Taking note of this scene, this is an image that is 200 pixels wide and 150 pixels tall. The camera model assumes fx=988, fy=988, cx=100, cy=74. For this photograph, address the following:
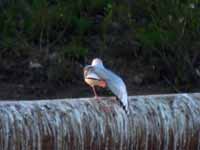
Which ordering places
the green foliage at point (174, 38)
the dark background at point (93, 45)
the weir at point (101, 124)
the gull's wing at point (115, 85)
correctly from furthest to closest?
the green foliage at point (174, 38)
the dark background at point (93, 45)
the gull's wing at point (115, 85)
the weir at point (101, 124)

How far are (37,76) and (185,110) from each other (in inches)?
82.2

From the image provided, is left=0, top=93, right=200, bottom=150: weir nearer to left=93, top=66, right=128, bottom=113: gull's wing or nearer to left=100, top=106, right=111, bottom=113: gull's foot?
left=100, top=106, right=111, bottom=113: gull's foot

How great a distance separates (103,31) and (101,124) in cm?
271

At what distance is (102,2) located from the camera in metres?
9.70

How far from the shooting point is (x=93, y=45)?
9234 millimetres

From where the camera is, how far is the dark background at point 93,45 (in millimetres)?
8664

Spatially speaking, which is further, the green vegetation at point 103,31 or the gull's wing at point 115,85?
the green vegetation at point 103,31

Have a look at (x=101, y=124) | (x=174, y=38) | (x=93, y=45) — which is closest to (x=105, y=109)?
(x=101, y=124)

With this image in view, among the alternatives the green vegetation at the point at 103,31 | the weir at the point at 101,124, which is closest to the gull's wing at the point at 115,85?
the weir at the point at 101,124

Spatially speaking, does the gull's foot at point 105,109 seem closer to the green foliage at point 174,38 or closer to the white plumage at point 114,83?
the white plumage at point 114,83

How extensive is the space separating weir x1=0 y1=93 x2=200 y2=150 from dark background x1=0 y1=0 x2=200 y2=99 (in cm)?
156

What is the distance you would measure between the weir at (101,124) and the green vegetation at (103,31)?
173cm

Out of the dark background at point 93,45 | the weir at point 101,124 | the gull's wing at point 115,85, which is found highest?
the dark background at point 93,45

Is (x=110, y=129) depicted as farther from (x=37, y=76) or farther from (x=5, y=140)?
(x=37, y=76)
